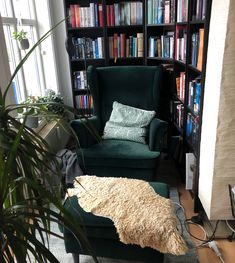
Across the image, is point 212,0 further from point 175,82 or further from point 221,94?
point 175,82

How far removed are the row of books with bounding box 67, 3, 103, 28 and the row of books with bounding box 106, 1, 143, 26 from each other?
0.33 feet

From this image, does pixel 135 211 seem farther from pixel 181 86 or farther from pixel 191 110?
pixel 181 86

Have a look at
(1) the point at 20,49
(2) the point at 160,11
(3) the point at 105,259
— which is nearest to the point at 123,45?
(2) the point at 160,11

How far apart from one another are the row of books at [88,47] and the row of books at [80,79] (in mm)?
188

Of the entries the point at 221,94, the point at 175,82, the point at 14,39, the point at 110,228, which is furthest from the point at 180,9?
the point at 110,228

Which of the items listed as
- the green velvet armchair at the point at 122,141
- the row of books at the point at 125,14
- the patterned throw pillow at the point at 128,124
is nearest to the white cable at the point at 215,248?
the green velvet armchair at the point at 122,141

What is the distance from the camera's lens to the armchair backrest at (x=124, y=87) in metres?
2.67

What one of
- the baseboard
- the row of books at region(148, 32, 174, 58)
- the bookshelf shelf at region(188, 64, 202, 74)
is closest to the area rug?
the baseboard

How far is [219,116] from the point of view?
1611 millimetres

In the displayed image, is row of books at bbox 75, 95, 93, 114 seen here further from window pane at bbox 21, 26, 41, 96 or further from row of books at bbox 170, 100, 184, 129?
row of books at bbox 170, 100, 184, 129

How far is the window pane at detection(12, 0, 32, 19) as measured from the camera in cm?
267

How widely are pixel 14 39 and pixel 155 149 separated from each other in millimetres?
1624

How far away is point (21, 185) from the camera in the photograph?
79 cm

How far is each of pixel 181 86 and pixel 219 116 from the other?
95cm
